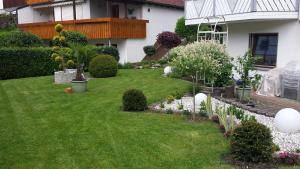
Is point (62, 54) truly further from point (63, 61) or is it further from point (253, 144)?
point (253, 144)

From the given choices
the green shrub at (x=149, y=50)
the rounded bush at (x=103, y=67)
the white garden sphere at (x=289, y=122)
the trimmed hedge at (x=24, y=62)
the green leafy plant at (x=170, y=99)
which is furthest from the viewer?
the green shrub at (x=149, y=50)

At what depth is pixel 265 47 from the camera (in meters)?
12.6

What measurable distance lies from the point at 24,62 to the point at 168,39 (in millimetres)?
10024

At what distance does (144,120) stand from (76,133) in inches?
68.8

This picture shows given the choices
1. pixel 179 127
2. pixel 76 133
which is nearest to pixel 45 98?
pixel 76 133

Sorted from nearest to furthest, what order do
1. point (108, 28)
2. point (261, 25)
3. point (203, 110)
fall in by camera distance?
point (203, 110), point (261, 25), point (108, 28)

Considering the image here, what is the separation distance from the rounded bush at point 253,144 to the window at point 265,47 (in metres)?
7.35

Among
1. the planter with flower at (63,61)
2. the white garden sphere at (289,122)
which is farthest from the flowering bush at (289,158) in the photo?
the planter with flower at (63,61)

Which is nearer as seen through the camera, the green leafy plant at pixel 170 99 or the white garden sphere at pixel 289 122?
the white garden sphere at pixel 289 122

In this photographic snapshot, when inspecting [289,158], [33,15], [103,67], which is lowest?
[289,158]

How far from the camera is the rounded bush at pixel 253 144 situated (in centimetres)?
526

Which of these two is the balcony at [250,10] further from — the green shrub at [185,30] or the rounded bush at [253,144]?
the green shrub at [185,30]

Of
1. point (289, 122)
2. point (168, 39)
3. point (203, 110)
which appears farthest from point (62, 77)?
point (289, 122)

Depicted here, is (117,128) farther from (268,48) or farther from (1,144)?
(268,48)
